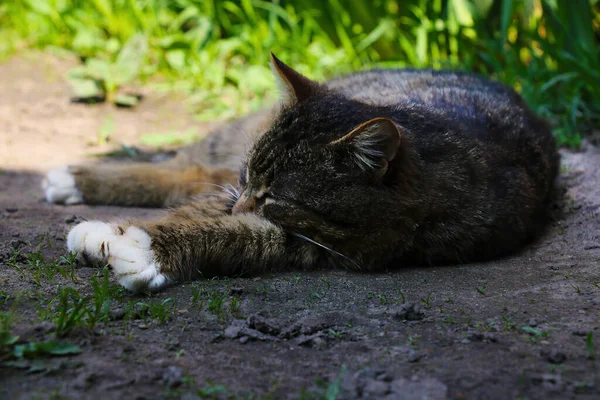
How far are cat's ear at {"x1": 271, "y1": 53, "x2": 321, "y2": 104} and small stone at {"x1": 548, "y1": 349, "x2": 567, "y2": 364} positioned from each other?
1.67 metres

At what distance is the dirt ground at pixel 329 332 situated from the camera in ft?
5.83

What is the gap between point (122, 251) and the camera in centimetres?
254

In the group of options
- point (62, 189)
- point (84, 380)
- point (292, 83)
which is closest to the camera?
point (84, 380)

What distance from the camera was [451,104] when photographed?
340 centimetres

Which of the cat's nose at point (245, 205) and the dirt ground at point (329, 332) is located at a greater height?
the cat's nose at point (245, 205)

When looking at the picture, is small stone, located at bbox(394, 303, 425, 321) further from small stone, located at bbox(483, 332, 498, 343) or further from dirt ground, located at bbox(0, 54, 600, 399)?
small stone, located at bbox(483, 332, 498, 343)

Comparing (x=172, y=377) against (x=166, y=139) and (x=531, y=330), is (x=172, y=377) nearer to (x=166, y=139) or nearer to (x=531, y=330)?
(x=531, y=330)

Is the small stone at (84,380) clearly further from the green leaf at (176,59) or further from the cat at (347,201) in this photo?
the green leaf at (176,59)

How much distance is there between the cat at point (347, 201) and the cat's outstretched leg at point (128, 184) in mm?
841

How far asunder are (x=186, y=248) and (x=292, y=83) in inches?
37.9

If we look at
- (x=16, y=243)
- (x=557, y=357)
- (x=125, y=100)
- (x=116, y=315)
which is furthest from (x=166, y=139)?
(x=557, y=357)

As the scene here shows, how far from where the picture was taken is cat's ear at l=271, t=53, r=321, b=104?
9.95ft

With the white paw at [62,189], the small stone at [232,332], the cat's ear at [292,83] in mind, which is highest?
the cat's ear at [292,83]

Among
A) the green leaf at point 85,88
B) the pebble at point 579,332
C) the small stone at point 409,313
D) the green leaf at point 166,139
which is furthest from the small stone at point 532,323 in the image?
the green leaf at point 85,88
